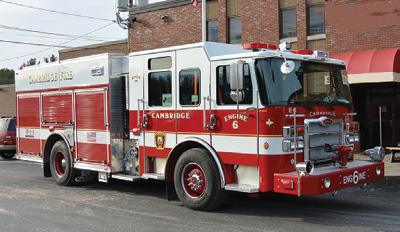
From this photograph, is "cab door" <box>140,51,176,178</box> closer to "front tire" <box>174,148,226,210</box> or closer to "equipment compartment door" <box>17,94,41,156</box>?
"front tire" <box>174,148,226,210</box>

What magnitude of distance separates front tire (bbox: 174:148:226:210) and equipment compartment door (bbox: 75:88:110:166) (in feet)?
6.87

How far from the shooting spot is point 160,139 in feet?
27.0

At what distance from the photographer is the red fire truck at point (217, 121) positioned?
671 centimetres

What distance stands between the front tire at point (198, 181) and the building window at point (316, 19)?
11101mm

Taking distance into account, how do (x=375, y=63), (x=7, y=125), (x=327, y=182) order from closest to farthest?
1. (x=327, y=182)
2. (x=375, y=63)
3. (x=7, y=125)

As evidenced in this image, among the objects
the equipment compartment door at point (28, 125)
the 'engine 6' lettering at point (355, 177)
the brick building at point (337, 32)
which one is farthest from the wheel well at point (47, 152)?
the brick building at point (337, 32)

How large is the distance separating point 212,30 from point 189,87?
42.7 feet

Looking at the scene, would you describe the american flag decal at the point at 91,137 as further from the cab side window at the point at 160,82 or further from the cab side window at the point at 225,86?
the cab side window at the point at 225,86

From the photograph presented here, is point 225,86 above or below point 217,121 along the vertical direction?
above

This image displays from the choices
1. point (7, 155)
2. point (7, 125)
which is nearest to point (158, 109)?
point (7, 125)

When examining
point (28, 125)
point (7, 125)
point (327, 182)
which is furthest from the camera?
point (7, 125)

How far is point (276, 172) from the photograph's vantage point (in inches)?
262

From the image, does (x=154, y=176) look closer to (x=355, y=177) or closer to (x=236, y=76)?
(x=236, y=76)

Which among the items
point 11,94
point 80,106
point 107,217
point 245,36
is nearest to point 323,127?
point 107,217
